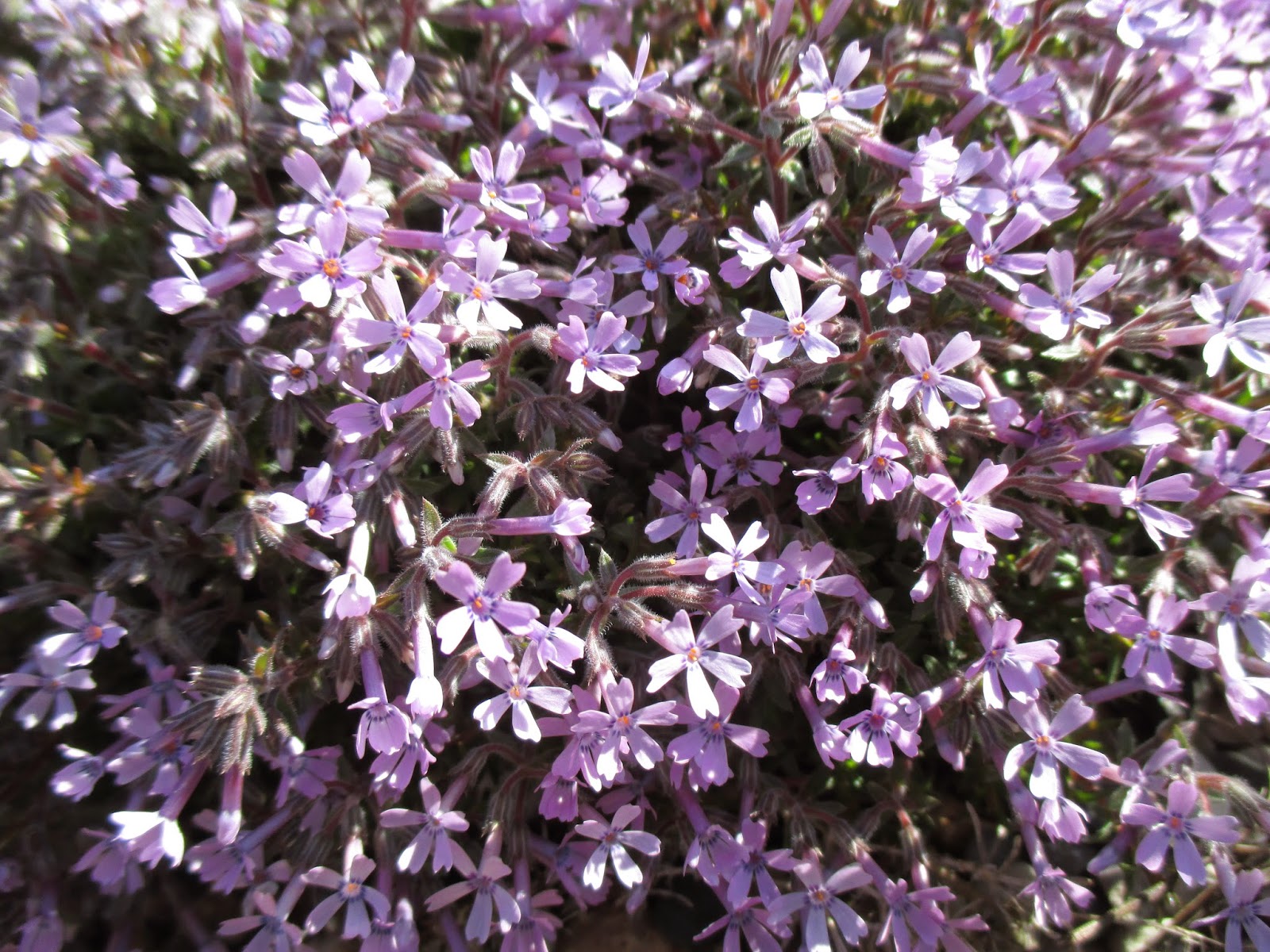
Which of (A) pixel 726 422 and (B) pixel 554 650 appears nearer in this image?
(B) pixel 554 650

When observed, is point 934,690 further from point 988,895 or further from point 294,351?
point 294,351

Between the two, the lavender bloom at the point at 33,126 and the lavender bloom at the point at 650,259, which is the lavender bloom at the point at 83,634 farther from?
the lavender bloom at the point at 650,259

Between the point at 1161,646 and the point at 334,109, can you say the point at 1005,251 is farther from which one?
the point at 334,109

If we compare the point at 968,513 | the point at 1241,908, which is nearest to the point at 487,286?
the point at 968,513

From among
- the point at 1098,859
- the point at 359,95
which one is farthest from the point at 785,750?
the point at 359,95

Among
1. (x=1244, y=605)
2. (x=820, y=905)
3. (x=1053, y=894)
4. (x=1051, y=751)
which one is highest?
(x=1244, y=605)
